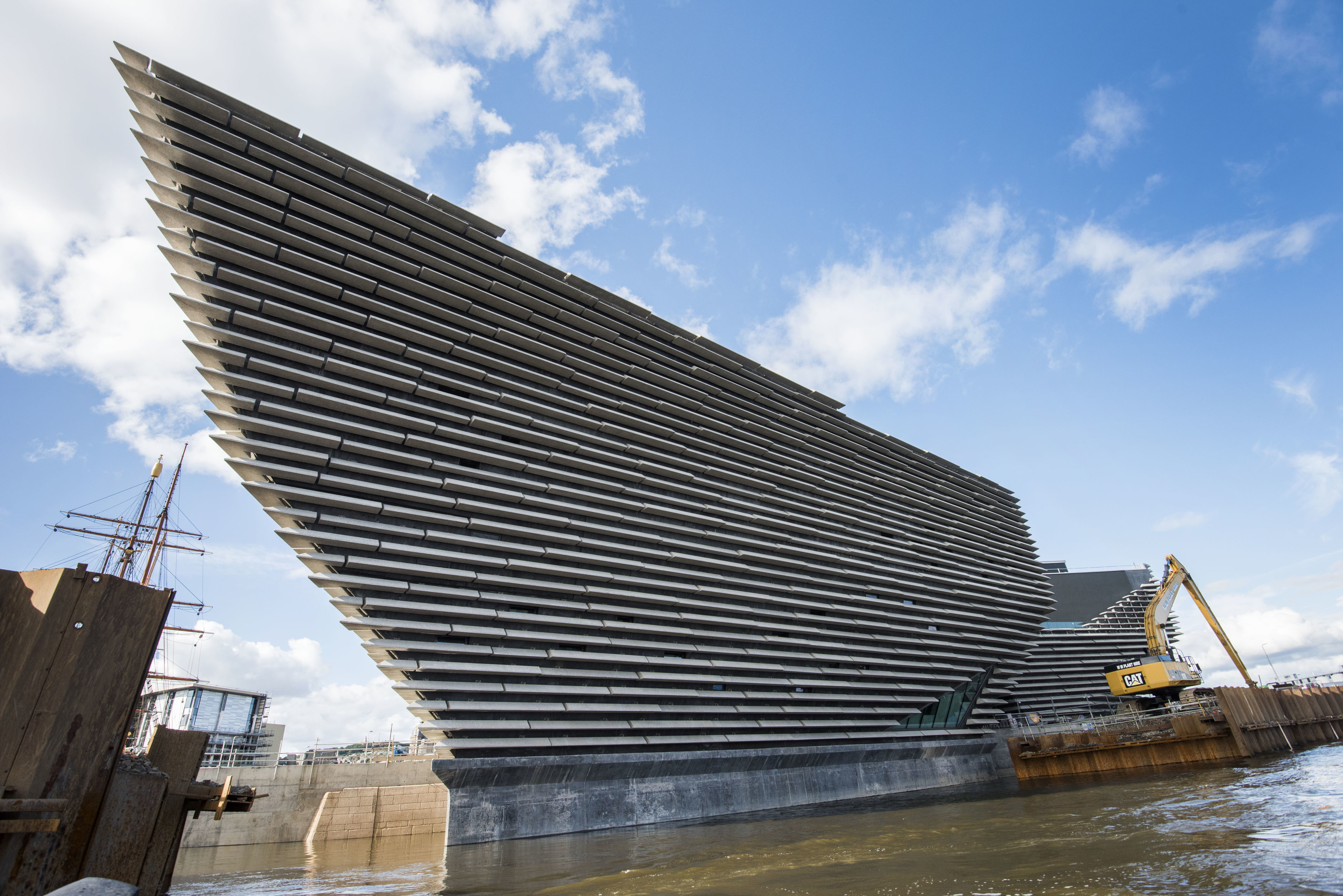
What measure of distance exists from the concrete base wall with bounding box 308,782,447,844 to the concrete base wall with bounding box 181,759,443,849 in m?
0.76

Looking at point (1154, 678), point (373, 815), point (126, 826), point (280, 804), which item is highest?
point (1154, 678)

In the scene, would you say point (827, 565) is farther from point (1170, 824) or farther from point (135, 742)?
point (135, 742)

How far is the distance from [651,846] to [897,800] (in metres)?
12.4

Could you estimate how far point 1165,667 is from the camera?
104 ft

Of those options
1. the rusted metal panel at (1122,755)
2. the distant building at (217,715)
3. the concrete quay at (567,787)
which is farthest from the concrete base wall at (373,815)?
the rusted metal panel at (1122,755)

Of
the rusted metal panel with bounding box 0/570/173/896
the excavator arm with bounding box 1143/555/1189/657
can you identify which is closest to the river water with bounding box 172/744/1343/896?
the rusted metal panel with bounding box 0/570/173/896

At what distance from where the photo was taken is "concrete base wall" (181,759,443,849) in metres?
24.2

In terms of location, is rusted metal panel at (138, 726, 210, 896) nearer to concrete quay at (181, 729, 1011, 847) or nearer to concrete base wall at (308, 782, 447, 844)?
concrete quay at (181, 729, 1011, 847)

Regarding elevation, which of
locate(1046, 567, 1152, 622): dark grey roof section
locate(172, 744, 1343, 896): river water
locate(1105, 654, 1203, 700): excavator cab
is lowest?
locate(172, 744, 1343, 896): river water

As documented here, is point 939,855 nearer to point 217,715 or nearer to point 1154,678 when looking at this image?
point 1154,678

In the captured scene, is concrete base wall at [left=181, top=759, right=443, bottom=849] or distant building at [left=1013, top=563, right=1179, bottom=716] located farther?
distant building at [left=1013, top=563, right=1179, bottom=716]

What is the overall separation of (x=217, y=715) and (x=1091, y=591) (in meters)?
71.2

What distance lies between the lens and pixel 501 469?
60.5 ft

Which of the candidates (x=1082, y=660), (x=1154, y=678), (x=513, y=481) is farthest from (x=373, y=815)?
(x=1082, y=660)
